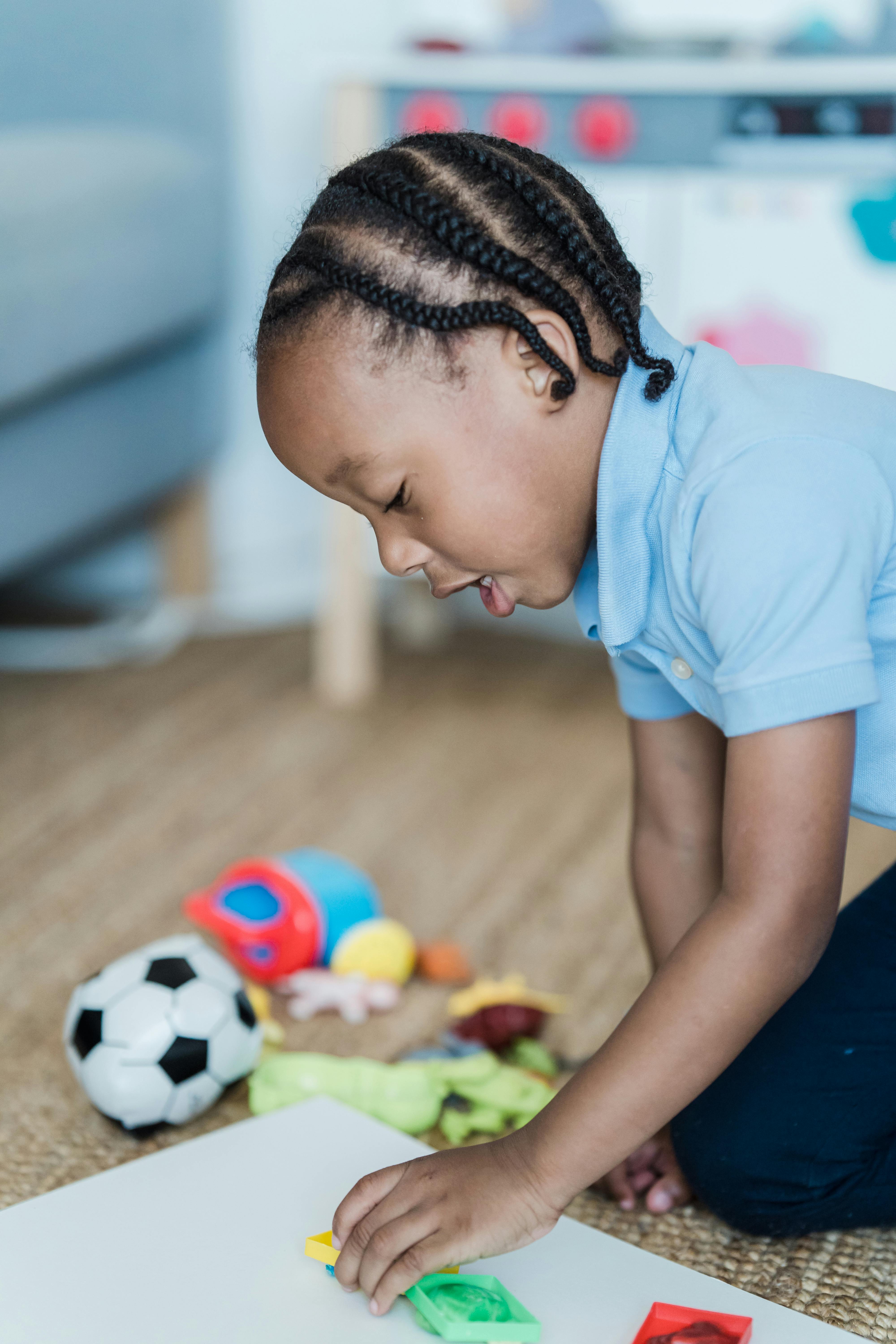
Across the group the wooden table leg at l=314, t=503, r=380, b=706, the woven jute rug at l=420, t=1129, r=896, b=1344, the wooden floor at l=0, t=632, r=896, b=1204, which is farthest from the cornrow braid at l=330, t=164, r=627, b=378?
the wooden table leg at l=314, t=503, r=380, b=706

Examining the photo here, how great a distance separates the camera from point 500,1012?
0.93 metres

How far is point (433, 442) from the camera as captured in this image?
1.95ft

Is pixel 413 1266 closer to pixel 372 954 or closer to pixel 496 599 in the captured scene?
pixel 496 599

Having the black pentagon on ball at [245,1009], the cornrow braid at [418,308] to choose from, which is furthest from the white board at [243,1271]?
the cornrow braid at [418,308]

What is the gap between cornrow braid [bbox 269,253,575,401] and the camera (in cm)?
57

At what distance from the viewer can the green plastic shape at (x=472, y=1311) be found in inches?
23.4

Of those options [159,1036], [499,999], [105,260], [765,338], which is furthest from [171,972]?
[765,338]

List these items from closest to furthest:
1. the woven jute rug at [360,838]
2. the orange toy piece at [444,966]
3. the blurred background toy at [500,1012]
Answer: the woven jute rug at [360,838]
the blurred background toy at [500,1012]
the orange toy piece at [444,966]

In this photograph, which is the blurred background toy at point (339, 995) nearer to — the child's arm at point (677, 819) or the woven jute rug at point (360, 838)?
the woven jute rug at point (360, 838)

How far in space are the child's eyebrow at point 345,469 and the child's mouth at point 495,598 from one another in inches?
3.6

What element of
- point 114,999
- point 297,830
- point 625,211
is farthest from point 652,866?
point 625,211

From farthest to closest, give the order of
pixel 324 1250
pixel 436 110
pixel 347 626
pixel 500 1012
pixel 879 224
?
pixel 347 626
pixel 436 110
pixel 879 224
pixel 500 1012
pixel 324 1250

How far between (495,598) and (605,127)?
1.01m

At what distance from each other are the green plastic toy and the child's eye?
0.40m
